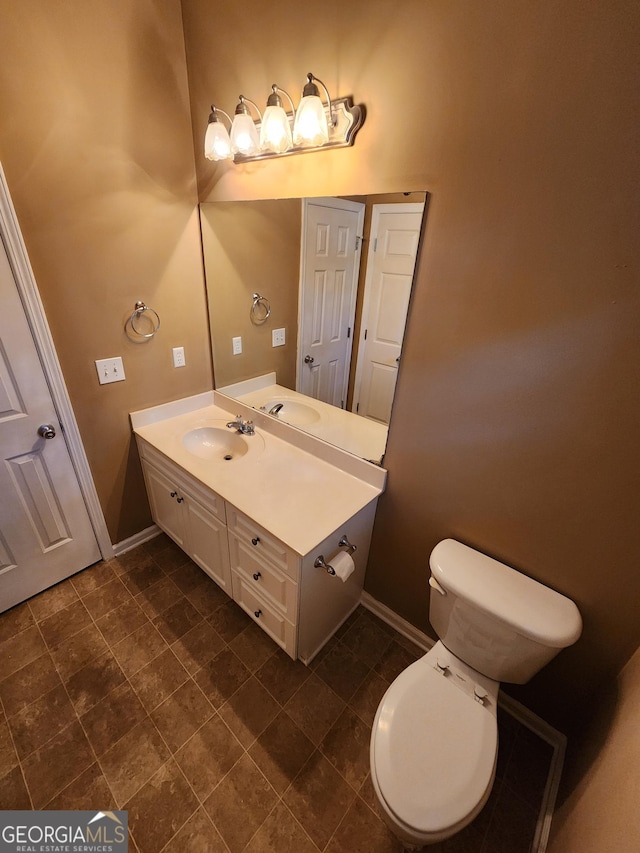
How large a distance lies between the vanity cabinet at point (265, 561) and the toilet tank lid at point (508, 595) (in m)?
0.37

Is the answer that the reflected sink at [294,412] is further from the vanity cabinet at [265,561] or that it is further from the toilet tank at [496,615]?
the toilet tank at [496,615]

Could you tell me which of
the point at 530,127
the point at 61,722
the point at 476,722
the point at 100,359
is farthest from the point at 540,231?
the point at 61,722

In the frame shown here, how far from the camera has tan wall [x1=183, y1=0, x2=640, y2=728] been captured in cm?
77

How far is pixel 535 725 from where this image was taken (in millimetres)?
1288

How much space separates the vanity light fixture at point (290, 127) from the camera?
1038 millimetres

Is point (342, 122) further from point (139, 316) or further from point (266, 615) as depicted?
point (266, 615)

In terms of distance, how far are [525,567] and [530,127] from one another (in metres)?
1.26

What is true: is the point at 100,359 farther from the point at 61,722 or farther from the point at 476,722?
the point at 476,722

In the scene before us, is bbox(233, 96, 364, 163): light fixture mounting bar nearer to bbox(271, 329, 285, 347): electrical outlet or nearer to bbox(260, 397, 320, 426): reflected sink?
bbox(271, 329, 285, 347): electrical outlet

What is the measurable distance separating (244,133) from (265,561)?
5.08 ft

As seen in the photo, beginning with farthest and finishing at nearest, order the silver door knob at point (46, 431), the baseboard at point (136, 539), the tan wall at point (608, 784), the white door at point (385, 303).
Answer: the baseboard at point (136, 539), the silver door knob at point (46, 431), the white door at point (385, 303), the tan wall at point (608, 784)

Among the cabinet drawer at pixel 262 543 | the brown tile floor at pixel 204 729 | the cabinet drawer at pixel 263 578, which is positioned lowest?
the brown tile floor at pixel 204 729

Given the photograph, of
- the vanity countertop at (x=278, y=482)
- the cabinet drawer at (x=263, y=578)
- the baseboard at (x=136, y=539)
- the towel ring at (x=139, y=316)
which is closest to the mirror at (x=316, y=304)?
the vanity countertop at (x=278, y=482)

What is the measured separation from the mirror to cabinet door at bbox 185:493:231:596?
1.93ft
